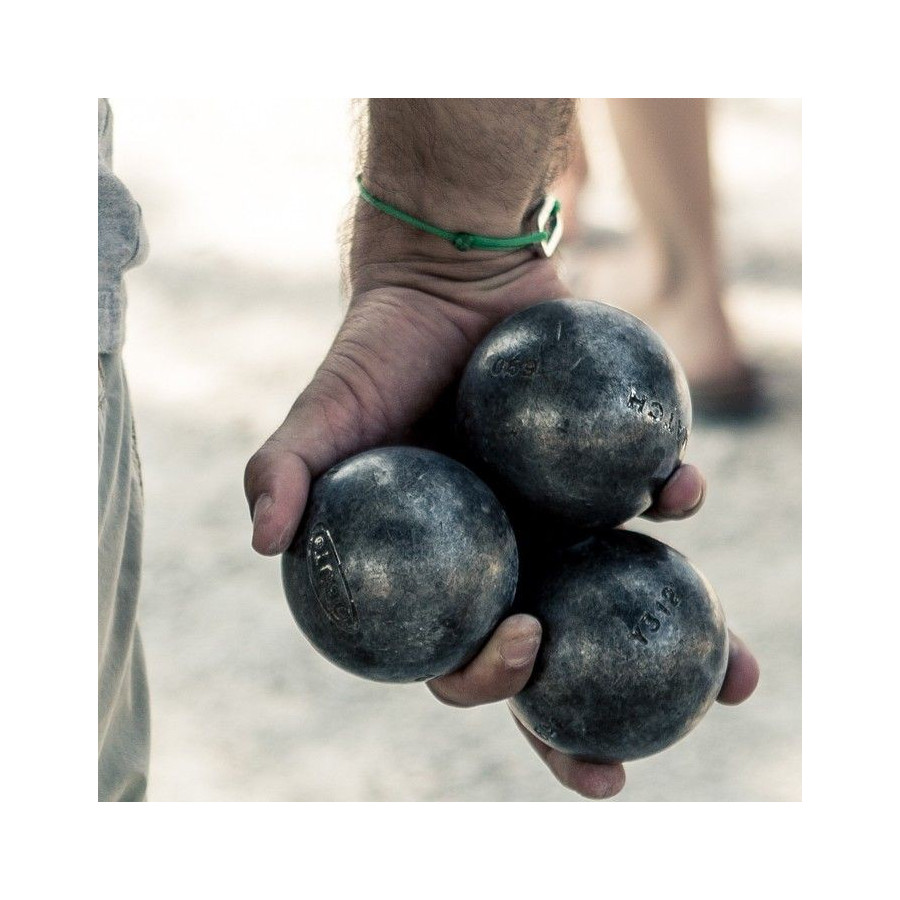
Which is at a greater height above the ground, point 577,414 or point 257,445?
point 577,414

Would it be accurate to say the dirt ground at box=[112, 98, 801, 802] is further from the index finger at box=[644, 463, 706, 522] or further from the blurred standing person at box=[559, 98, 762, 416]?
the index finger at box=[644, 463, 706, 522]

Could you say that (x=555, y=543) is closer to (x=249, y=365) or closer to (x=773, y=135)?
(x=249, y=365)

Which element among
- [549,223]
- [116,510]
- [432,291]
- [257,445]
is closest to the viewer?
[116,510]

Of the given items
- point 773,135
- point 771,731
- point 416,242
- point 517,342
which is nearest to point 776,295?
point 773,135

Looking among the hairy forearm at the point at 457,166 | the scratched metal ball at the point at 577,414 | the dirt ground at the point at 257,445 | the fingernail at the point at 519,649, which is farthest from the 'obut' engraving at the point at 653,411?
the dirt ground at the point at 257,445

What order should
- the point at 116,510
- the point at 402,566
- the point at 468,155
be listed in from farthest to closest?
the point at 468,155 → the point at 116,510 → the point at 402,566

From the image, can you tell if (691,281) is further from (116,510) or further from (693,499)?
(116,510)

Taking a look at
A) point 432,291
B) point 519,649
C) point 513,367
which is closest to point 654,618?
point 519,649
